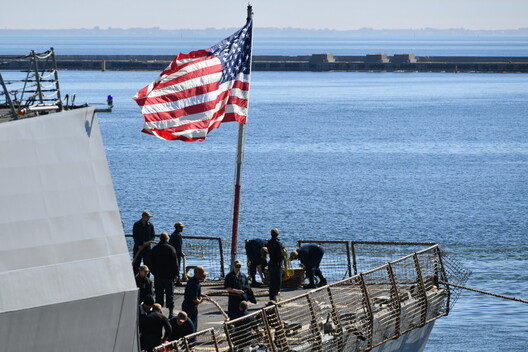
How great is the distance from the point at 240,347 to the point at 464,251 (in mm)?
30762

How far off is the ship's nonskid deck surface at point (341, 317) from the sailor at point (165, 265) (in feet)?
2.94

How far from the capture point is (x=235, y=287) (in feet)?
53.6

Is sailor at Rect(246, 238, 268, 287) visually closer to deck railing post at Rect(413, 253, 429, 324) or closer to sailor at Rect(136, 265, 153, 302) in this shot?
deck railing post at Rect(413, 253, 429, 324)

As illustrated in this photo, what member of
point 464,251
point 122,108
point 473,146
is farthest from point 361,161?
point 122,108

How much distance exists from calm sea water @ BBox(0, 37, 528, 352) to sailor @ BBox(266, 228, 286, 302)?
12.7m

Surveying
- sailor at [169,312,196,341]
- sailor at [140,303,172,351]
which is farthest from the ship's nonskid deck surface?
sailor at [140,303,172,351]

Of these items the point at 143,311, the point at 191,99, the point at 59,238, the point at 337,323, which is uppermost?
the point at 191,99

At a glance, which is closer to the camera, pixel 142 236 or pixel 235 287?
pixel 235 287

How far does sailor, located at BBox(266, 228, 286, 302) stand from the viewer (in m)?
18.9

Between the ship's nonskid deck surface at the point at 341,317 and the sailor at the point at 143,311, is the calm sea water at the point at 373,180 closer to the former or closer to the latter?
the ship's nonskid deck surface at the point at 341,317

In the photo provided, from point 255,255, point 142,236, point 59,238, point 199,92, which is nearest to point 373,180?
point 255,255

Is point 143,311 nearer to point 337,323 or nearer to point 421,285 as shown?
point 337,323

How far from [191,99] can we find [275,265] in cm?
380

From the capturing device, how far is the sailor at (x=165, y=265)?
56.4 ft
